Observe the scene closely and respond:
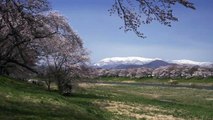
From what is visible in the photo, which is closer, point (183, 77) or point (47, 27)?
point (47, 27)

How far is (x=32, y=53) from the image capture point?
43281mm

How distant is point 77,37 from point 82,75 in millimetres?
5464

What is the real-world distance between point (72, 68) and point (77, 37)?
3957 mm

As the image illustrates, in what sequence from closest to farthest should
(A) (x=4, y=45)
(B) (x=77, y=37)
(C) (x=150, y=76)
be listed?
(A) (x=4, y=45) → (B) (x=77, y=37) → (C) (x=150, y=76)

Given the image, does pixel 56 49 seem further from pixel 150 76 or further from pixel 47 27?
pixel 150 76

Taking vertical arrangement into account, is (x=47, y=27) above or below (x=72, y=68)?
above

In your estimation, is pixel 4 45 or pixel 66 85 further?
pixel 66 85

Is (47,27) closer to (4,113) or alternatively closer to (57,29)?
(57,29)

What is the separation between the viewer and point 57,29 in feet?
145

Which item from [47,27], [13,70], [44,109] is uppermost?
[47,27]

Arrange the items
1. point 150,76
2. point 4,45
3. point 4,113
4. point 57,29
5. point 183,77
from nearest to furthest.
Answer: point 4,113 → point 4,45 → point 57,29 → point 183,77 → point 150,76

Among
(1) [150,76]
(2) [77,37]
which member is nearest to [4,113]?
(2) [77,37]

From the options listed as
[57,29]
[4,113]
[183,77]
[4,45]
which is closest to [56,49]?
[57,29]

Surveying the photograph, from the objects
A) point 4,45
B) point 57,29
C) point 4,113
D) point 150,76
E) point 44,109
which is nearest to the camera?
point 4,113
